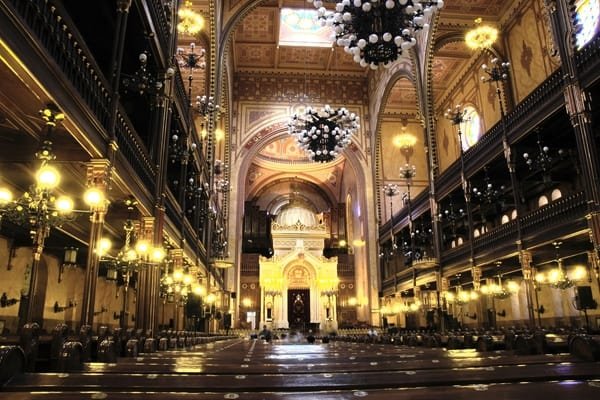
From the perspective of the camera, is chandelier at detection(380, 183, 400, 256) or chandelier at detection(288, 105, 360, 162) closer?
chandelier at detection(288, 105, 360, 162)

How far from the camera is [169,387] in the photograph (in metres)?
1.96

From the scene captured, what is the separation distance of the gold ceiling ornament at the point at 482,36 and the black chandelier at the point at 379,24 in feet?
31.4

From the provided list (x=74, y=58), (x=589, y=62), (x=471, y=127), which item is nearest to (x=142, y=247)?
(x=74, y=58)

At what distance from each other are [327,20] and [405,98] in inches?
683

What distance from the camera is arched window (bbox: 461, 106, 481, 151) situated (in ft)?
72.0

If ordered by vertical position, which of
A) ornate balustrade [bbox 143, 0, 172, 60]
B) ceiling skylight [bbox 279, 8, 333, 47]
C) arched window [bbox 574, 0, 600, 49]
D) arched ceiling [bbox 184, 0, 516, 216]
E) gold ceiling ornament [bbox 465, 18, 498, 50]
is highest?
ceiling skylight [bbox 279, 8, 333, 47]

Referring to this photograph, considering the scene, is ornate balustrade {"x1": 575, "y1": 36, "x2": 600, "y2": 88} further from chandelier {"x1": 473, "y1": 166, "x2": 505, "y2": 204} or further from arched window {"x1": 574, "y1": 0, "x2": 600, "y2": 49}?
chandelier {"x1": 473, "y1": 166, "x2": 505, "y2": 204}

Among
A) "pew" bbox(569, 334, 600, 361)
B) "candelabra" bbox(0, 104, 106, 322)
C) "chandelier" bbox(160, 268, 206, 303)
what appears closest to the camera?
"pew" bbox(569, 334, 600, 361)

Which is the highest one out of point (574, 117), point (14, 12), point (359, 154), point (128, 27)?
point (359, 154)

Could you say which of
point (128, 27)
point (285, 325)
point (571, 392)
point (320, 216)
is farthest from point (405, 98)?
point (571, 392)

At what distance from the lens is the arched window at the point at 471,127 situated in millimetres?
21938

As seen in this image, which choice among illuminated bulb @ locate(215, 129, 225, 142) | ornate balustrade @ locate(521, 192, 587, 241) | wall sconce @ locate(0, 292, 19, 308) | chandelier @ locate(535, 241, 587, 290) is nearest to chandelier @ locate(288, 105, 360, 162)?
ornate balustrade @ locate(521, 192, 587, 241)

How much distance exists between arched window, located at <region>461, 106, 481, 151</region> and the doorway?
15471mm

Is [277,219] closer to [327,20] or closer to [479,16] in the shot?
[479,16]
